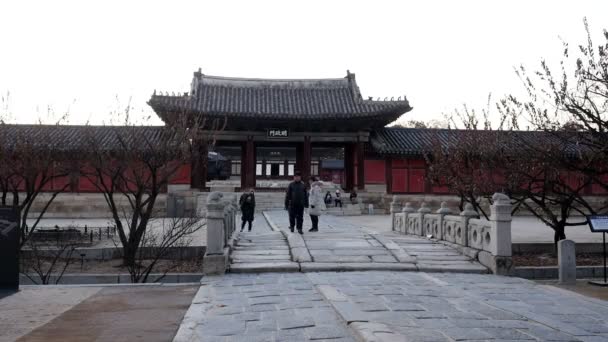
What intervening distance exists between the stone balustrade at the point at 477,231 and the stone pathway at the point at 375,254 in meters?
0.23

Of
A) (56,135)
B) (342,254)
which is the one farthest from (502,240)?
(56,135)

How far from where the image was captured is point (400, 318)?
532cm

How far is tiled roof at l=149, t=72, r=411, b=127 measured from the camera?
26031 millimetres

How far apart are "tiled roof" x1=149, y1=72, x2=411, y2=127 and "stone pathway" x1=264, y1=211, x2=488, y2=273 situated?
14427mm

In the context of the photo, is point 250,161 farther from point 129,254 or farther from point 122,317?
point 122,317

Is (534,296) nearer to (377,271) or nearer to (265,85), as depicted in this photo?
(377,271)

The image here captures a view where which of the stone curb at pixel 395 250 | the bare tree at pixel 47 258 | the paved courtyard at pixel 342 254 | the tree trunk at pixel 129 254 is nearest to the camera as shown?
the paved courtyard at pixel 342 254

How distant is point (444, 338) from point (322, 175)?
4012cm

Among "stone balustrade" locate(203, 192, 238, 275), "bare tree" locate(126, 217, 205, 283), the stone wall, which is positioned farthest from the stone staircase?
"stone balustrade" locate(203, 192, 238, 275)

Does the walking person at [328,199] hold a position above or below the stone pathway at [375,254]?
above

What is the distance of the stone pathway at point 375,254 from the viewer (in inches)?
367

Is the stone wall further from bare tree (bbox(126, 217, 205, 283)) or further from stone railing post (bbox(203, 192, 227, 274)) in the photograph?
stone railing post (bbox(203, 192, 227, 274))

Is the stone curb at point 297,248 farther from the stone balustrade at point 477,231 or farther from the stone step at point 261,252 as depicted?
the stone balustrade at point 477,231

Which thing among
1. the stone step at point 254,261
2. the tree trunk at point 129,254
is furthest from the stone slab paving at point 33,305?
the tree trunk at point 129,254
